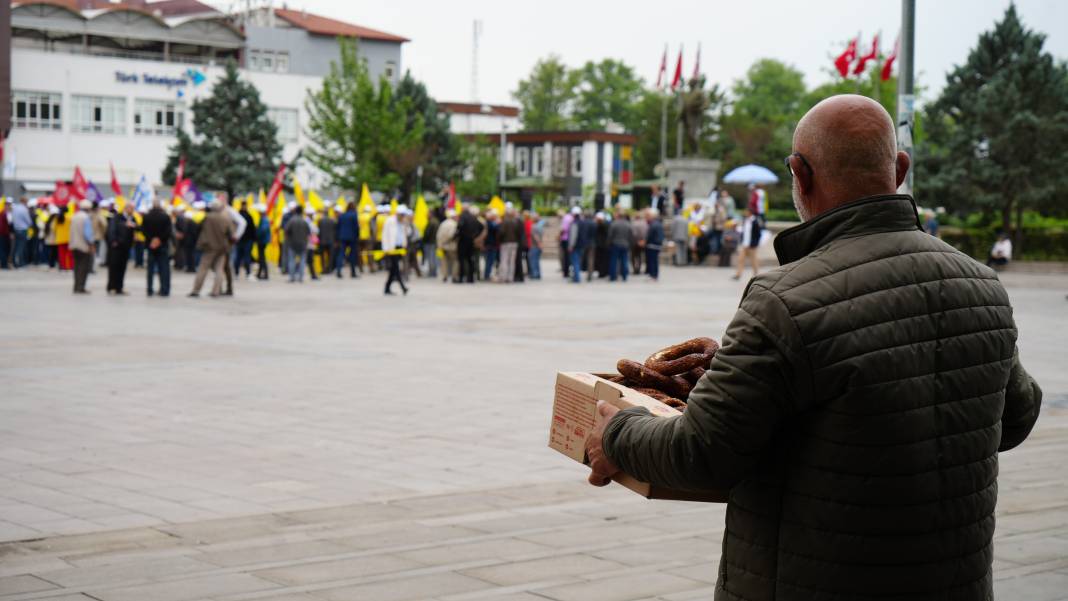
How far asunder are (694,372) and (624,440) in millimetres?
401

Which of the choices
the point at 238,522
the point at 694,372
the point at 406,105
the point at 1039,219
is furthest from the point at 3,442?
the point at 406,105

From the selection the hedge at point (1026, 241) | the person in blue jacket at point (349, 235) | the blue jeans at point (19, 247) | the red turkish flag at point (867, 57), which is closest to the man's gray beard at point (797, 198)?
the person in blue jacket at point (349, 235)

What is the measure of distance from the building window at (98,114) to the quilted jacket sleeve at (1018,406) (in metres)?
86.7

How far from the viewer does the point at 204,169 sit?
247ft

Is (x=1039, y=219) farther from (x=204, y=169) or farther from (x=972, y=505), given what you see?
(x=972, y=505)

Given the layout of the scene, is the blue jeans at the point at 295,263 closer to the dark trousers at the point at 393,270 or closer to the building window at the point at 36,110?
the dark trousers at the point at 393,270

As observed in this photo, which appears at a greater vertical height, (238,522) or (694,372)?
(694,372)

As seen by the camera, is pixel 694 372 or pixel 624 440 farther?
pixel 694 372

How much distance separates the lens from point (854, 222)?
2734 millimetres

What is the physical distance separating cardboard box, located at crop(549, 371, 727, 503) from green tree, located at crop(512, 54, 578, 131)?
12593 centimetres

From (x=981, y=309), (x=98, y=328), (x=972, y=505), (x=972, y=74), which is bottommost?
(x=98, y=328)

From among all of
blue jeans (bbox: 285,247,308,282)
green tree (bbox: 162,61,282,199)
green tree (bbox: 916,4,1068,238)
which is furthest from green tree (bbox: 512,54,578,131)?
blue jeans (bbox: 285,247,308,282)

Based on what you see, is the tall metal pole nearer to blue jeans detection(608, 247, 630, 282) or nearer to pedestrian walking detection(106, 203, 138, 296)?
pedestrian walking detection(106, 203, 138, 296)

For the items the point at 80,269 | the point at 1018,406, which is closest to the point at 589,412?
the point at 1018,406
